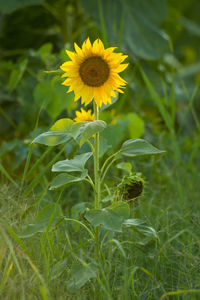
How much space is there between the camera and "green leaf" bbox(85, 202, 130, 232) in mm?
774

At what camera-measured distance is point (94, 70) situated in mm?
848

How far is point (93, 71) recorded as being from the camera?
85cm

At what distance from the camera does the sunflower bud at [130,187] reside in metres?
0.91

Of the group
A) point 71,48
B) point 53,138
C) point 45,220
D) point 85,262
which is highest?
point 71,48

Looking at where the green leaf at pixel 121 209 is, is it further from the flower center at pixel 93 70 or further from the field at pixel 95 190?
the flower center at pixel 93 70

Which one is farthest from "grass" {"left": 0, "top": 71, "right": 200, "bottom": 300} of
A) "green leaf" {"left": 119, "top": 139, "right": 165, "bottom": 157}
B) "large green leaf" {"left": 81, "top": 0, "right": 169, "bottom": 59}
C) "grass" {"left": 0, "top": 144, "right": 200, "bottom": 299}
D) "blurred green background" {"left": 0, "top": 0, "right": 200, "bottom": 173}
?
"large green leaf" {"left": 81, "top": 0, "right": 169, "bottom": 59}

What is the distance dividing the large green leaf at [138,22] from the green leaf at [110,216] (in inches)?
46.6

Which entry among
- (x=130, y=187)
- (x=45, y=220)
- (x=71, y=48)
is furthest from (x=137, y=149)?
(x=71, y=48)

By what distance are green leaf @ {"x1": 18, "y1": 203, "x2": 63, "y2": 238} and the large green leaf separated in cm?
120

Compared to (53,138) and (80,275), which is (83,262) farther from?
(53,138)

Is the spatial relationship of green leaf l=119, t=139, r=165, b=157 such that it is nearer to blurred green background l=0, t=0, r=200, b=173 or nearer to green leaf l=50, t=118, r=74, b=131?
green leaf l=50, t=118, r=74, b=131

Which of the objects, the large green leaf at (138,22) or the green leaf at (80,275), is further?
the large green leaf at (138,22)

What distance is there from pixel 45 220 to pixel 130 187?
0.64 feet

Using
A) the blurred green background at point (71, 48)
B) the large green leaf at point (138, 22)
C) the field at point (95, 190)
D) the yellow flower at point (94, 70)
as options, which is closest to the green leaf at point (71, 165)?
the field at point (95, 190)
